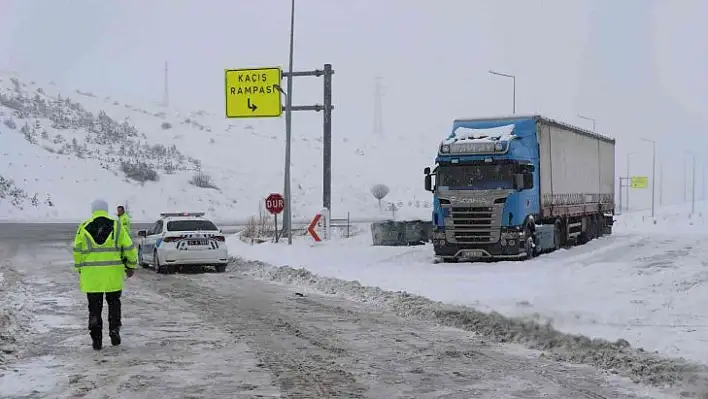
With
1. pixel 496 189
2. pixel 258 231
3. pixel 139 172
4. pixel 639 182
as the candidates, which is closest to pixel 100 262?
pixel 496 189

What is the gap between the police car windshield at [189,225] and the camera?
840 inches

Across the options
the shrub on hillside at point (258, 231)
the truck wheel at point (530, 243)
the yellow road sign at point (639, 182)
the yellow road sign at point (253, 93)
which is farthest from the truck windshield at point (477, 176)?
the yellow road sign at point (639, 182)

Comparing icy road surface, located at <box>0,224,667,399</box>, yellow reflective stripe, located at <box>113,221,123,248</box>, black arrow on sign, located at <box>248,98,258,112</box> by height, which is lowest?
icy road surface, located at <box>0,224,667,399</box>

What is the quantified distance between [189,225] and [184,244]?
0.86m

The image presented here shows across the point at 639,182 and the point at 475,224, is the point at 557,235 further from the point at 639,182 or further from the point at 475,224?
the point at 639,182

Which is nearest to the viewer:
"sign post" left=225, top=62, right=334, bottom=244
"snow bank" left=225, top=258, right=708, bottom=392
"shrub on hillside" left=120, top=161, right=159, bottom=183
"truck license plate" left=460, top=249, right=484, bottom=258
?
"snow bank" left=225, top=258, right=708, bottom=392

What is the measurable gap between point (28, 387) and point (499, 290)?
30.7 ft

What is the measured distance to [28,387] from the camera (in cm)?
809

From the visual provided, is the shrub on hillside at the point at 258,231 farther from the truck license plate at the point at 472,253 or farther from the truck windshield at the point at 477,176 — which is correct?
the truck license plate at the point at 472,253

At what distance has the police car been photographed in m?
20.8

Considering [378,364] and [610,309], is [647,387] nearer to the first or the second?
[378,364]

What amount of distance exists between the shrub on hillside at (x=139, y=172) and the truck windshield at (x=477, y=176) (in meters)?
44.1

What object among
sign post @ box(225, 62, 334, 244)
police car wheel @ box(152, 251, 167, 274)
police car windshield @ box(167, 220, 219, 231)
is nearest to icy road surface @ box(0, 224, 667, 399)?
police car wheel @ box(152, 251, 167, 274)

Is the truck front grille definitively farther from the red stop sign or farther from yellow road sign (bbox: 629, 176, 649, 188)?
yellow road sign (bbox: 629, 176, 649, 188)
